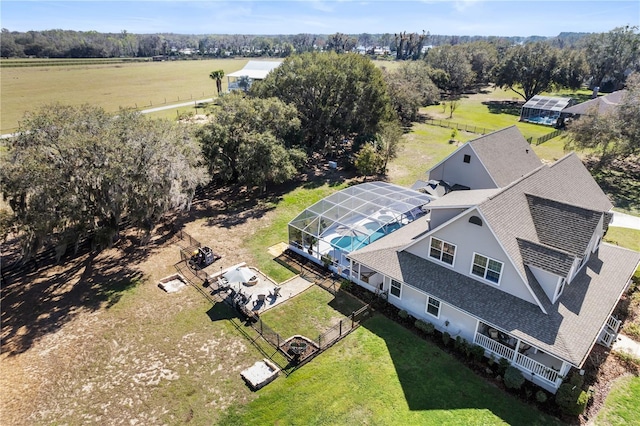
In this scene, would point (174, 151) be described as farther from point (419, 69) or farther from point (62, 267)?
point (419, 69)

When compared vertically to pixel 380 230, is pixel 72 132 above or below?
above

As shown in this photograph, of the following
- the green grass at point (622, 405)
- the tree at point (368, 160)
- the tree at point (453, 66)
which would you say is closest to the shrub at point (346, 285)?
the green grass at point (622, 405)

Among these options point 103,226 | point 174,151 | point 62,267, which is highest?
point 174,151

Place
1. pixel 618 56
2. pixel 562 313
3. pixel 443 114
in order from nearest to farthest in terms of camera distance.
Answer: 1. pixel 562 313
2. pixel 443 114
3. pixel 618 56

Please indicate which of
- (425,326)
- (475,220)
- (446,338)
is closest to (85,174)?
(425,326)

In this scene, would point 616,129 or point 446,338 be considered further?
point 616,129

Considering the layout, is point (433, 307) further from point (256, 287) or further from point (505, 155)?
point (505, 155)

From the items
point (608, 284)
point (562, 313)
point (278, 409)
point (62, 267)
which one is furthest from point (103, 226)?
point (608, 284)
